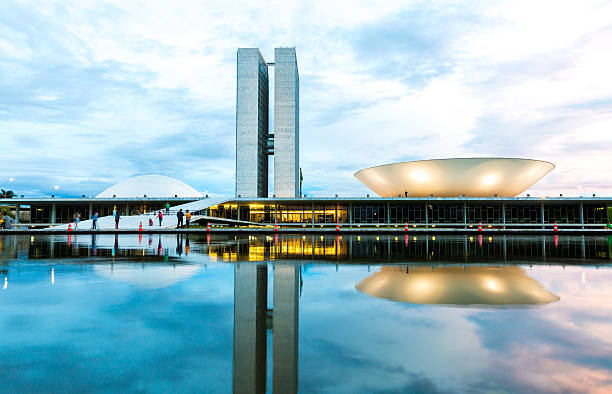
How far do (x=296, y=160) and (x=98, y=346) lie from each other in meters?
74.7

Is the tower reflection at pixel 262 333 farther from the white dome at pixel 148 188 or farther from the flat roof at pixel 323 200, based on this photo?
the white dome at pixel 148 188

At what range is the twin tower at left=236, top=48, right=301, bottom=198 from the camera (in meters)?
73.1

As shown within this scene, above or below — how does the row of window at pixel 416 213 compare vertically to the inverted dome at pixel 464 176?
below

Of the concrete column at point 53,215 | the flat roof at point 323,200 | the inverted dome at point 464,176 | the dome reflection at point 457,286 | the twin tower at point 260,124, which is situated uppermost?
the twin tower at point 260,124

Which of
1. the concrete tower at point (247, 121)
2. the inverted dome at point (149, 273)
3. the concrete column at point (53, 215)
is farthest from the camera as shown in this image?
the concrete tower at point (247, 121)

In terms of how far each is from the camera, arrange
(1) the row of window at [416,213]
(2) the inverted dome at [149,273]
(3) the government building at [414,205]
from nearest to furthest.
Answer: (2) the inverted dome at [149,273], (3) the government building at [414,205], (1) the row of window at [416,213]

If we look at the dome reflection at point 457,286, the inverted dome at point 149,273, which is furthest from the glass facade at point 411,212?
the dome reflection at point 457,286

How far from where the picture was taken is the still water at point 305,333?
269cm

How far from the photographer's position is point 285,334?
12.2 ft

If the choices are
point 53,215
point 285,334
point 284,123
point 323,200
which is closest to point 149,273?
point 285,334

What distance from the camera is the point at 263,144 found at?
266 feet

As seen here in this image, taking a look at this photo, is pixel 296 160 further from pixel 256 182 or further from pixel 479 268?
pixel 479 268

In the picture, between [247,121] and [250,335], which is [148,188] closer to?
[247,121]

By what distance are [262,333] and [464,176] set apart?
158 feet
